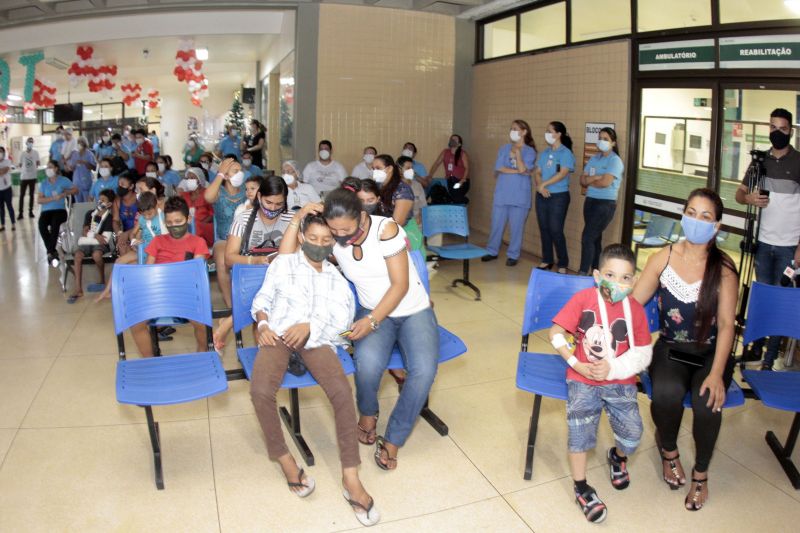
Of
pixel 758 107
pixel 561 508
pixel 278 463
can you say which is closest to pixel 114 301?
pixel 278 463

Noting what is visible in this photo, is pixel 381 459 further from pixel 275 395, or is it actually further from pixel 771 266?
pixel 771 266

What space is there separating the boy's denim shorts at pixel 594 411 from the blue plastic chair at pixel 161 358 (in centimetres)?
156

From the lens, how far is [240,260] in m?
4.12

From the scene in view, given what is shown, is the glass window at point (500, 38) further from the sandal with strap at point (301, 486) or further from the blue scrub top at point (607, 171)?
the sandal with strap at point (301, 486)

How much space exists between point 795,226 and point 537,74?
432 cm

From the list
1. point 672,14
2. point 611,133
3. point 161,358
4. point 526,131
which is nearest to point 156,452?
point 161,358

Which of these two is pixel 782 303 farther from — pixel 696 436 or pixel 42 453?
pixel 42 453

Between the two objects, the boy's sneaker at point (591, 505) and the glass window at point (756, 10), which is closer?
the boy's sneaker at point (591, 505)

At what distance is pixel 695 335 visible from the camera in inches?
122

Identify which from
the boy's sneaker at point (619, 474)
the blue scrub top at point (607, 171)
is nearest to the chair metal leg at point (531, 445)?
the boy's sneaker at point (619, 474)

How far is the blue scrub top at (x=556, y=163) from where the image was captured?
6.96 meters

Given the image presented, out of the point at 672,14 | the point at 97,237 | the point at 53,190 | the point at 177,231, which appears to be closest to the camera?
the point at 177,231

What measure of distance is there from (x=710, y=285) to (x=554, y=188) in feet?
13.9

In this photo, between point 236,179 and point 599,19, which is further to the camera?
point 599,19
